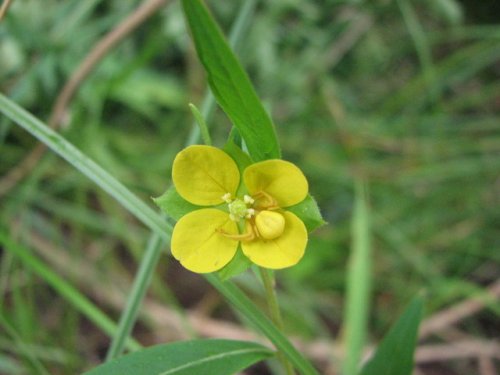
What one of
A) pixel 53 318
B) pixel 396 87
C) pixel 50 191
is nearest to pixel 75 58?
pixel 50 191

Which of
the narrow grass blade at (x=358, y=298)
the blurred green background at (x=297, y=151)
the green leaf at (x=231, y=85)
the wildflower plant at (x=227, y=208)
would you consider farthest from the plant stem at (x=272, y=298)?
the blurred green background at (x=297, y=151)

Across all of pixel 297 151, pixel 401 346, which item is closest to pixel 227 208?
pixel 401 346

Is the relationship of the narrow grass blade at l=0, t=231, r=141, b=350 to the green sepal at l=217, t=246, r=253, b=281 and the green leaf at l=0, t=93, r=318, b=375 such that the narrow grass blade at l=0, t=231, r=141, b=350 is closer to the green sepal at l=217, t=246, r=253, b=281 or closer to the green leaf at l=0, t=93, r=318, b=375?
the green leaf at l=0, t=93, r=318, b=375

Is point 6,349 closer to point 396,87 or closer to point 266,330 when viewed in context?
point 266,330

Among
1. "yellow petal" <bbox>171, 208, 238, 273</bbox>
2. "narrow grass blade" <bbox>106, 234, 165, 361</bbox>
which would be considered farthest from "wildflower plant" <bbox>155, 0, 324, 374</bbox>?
"narrow grass blade" <bbox>106, 234, 165, 361</bbox>

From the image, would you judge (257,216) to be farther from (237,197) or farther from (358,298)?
(358,298)
